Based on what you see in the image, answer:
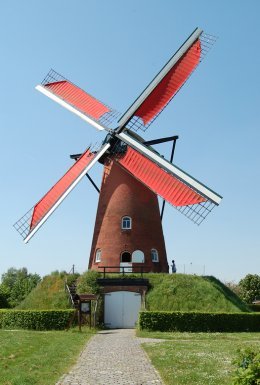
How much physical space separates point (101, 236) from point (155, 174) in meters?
6.42

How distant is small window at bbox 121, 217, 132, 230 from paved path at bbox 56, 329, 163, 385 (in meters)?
13.5

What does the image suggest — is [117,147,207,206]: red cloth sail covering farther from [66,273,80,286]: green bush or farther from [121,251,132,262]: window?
[66,273,80,286]: green bush

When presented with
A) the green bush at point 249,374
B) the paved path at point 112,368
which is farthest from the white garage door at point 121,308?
the green bush at point 249,374

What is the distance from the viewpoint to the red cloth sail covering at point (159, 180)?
84.1 ft

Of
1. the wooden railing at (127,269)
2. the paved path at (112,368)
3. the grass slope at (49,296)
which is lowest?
the paved path at (112,368)

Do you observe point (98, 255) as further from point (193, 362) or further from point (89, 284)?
point (193, 362)

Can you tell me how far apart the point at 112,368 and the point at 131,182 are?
19524 mm

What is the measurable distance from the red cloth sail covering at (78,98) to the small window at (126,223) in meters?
6.56

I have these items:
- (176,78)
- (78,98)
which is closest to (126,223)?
(78,98)

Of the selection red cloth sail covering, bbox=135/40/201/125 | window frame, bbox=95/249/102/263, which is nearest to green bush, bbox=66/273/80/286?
window frame, bbox=95/249/102/263

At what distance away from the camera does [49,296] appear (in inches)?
1133

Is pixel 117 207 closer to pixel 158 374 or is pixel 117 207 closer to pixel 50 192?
pixel 50 192

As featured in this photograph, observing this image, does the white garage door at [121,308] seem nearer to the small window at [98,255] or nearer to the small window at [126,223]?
the small window at [98,255]

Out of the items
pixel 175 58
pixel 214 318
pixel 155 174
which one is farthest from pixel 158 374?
pixel 175 58
